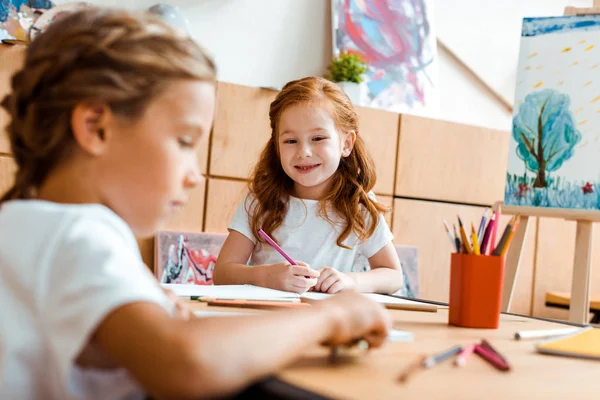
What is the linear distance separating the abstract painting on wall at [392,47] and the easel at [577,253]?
110 centimetres

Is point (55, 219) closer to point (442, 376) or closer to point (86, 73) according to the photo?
point (86, 73)

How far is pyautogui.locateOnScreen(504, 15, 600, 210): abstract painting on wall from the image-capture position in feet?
8.29

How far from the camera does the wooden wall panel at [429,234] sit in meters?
3.38

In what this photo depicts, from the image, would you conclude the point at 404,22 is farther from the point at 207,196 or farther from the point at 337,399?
the point at 337,399

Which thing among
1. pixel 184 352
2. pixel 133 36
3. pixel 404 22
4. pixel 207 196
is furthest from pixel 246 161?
pixel 184 352

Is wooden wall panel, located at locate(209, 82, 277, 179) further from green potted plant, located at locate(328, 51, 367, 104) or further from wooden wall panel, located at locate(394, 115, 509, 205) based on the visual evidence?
wooden wall panel, located at locate(394, 115, 509, 205)

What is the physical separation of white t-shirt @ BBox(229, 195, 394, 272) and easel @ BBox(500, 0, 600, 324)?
1.93 ft

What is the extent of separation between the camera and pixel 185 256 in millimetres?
2805

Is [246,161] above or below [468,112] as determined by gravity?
below

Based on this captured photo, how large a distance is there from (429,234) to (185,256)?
1.32 m

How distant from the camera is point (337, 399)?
1.86ft

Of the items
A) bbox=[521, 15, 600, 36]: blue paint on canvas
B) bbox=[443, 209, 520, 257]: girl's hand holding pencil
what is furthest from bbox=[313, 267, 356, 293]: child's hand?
bbox=[521, 15, 600, 36]: blue paint on canvas

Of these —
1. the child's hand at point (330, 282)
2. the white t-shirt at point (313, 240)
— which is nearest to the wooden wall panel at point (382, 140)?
the white t-shirt at point (313, 240)

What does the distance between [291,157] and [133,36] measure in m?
1.18
